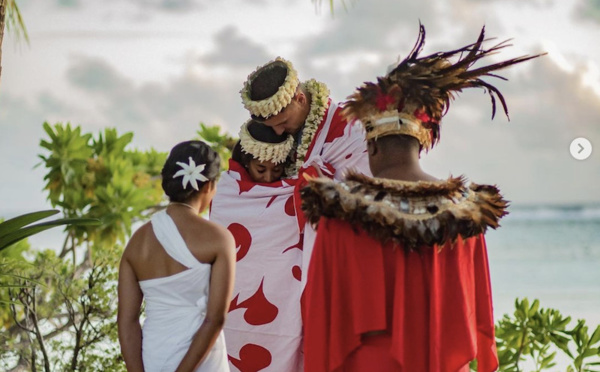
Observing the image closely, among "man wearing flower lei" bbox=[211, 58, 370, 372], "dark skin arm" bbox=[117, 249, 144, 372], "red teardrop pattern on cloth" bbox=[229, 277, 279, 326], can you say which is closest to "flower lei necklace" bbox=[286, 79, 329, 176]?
"man wearing flower lei" bbox=[211, 58, 370, 372]

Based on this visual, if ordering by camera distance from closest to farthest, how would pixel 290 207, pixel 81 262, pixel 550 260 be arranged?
1. pixel 290 207
2. pixel 81 262
3. pixel 550 260

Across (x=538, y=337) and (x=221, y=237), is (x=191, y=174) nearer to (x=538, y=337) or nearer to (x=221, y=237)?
(x=221, y=237)

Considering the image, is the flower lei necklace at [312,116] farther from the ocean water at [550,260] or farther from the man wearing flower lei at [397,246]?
the ocean water at [550,260]

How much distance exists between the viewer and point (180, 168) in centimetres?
295

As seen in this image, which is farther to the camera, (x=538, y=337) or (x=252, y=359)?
(x=538, y=337)

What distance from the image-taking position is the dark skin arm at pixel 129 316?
2.97 m

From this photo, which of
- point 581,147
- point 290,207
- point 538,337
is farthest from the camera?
point 581,147

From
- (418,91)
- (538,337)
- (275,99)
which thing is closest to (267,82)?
(275,99)

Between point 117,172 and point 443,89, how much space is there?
4.08m

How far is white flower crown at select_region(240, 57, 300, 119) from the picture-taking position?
374cm

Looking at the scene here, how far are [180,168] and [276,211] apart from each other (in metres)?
1.00

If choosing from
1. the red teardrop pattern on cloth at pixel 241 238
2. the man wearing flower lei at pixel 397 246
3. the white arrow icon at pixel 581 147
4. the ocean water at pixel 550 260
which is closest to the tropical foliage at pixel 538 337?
the red teardrop pattern on cloth at pixel 241 238

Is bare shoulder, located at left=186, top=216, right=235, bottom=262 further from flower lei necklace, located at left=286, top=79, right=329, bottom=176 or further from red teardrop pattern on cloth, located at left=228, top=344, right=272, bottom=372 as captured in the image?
red teardrop pattern on cloth, located at left=228, top=344, right=272, bottom=372

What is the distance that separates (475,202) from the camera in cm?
290
